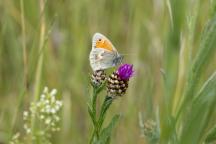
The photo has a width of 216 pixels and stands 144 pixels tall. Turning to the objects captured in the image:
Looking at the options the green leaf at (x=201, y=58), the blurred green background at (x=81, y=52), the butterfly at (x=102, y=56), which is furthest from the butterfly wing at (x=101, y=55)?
the blurred green background at (x=81, y=52)

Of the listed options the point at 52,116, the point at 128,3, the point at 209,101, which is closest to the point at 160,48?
the point at 128,3

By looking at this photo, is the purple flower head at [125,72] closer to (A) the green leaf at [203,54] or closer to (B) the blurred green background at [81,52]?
(A) the green leaf at [203,54]

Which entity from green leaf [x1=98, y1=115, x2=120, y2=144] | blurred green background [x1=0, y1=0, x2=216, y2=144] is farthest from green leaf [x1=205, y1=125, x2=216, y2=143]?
blurred green background [x1=0, y1=0, x2=216, y2=144]

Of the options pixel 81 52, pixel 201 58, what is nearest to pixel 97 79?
pixel 201 58

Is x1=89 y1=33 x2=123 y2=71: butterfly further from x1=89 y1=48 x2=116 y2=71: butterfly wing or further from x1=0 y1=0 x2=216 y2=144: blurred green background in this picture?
x1=0 y1=0 x2=216 y2=144: blurred green background

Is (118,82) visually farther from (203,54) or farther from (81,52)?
(81,52)

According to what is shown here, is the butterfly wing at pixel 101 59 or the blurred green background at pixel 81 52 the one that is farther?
the blurred green background at pixel 81 52
